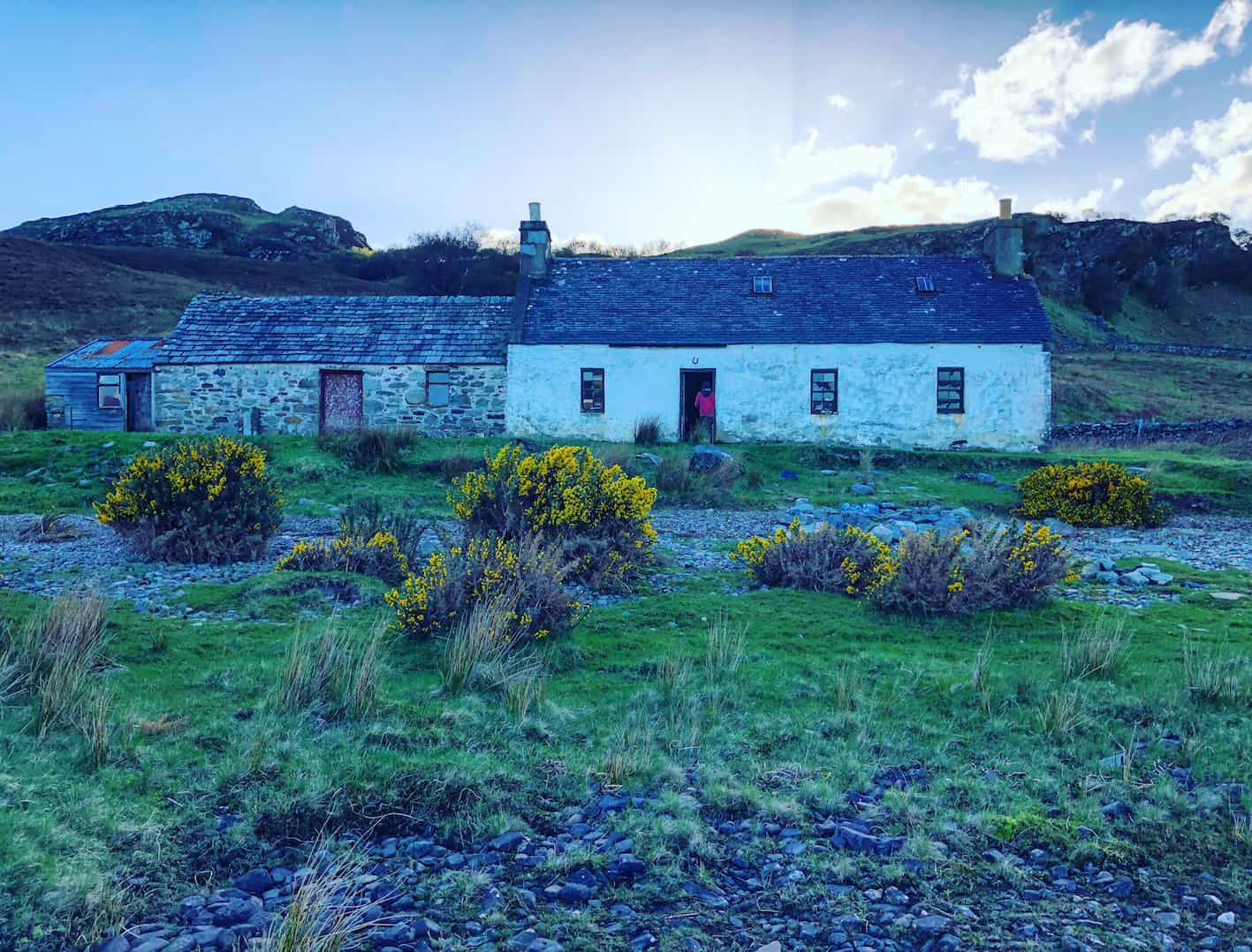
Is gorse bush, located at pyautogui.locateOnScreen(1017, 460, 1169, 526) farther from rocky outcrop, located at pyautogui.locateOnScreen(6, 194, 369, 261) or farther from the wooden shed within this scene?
rocky outcrop, located at pyautogui.locateOnScreen(6, 194, 369, 261)

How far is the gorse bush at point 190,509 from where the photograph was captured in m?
10.5

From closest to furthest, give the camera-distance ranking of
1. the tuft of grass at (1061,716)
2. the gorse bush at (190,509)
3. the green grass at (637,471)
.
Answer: the tuft of grass at (1061,716)
the gorse bush at (190,509)
the green grass at (637,471)

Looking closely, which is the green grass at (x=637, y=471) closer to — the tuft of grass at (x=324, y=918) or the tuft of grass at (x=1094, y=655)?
the tuft of grass at (x=1094, y=655)

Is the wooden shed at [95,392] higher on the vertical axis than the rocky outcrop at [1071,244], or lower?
lower

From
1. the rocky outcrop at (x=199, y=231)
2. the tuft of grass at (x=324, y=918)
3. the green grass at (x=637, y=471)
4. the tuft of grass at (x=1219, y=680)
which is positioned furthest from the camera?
the rocky outcrop at (x=199, y=231)

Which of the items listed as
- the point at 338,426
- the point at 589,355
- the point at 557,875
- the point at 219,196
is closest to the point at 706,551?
the point at 557,875

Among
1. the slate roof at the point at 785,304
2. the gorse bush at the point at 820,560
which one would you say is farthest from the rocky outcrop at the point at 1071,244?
the gorse bush at the point at 820,560

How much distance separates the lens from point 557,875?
413 centimetres

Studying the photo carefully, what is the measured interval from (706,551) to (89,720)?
26.2ft

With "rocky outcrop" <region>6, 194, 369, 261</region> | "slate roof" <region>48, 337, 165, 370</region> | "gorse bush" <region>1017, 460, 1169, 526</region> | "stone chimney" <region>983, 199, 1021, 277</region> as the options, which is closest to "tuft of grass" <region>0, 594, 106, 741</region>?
"gorse bush" <region>1017, 460, 1169, 526</region>

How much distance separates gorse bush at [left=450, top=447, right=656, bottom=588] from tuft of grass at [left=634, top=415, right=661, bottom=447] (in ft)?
43.2

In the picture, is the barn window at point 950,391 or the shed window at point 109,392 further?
the shed window at point 109,392

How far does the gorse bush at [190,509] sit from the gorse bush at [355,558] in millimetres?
1245

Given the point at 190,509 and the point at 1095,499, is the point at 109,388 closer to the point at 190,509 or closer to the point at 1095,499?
the point at 190,509
